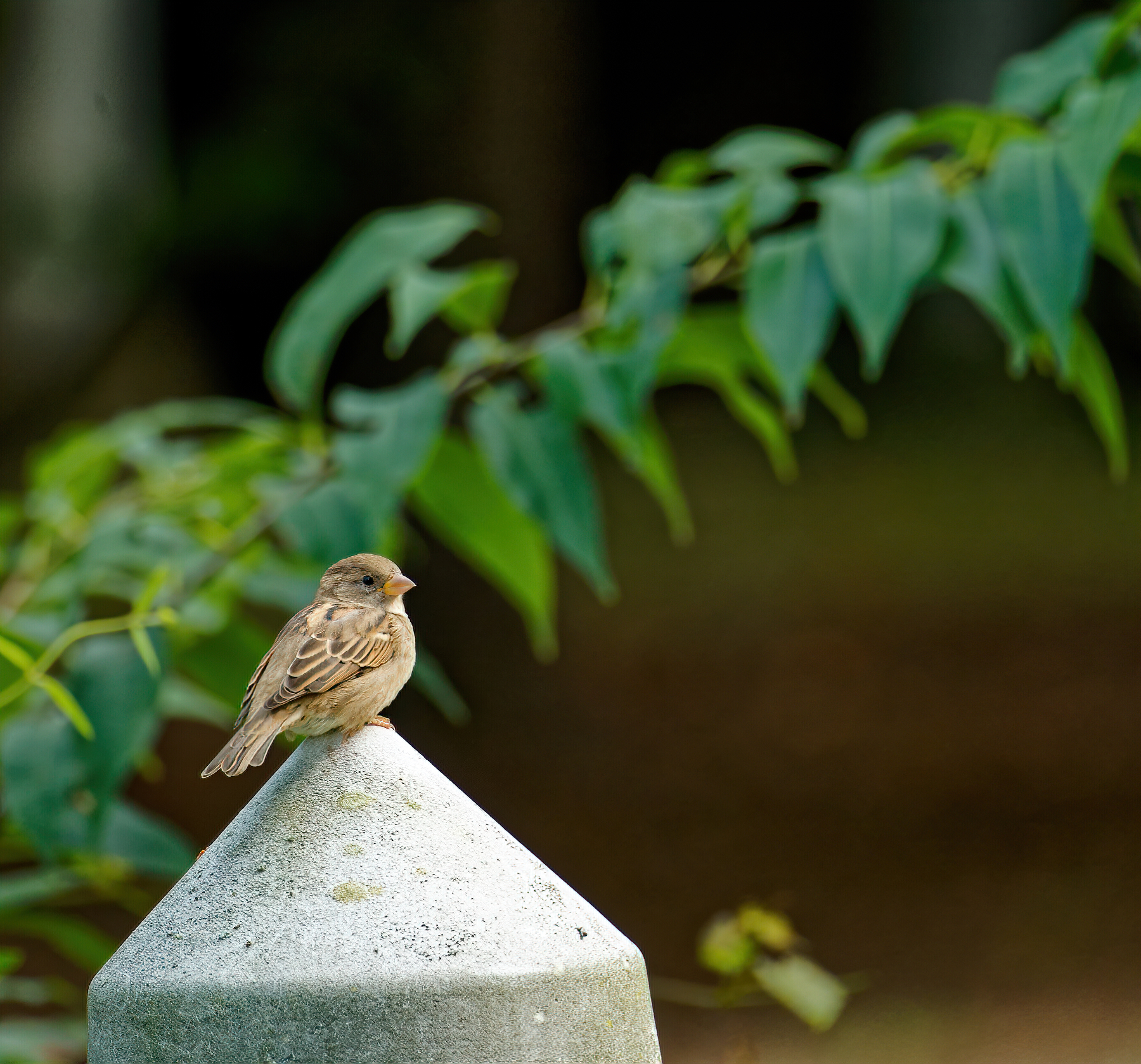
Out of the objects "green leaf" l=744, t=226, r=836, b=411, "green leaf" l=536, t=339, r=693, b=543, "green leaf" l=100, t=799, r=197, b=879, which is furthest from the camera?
"green leaf" l=100, t=799, r=197, b=879

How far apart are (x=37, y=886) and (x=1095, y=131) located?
207 cm

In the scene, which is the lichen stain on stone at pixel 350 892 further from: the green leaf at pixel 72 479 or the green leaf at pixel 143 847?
the green leaf at pixel 72 479

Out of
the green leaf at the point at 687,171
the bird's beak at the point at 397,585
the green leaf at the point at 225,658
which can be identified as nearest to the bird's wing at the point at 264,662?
the bird's beak at the point at 397,585

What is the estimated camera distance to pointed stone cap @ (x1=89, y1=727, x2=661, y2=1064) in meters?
1.21

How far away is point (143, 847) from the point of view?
2.41 metres

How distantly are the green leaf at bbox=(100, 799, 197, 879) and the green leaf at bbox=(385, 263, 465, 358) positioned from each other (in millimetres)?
958

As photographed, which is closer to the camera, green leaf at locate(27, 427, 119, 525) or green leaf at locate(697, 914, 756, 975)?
green leaf at locate(27, 427, 119, 525)

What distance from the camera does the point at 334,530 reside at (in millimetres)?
2164

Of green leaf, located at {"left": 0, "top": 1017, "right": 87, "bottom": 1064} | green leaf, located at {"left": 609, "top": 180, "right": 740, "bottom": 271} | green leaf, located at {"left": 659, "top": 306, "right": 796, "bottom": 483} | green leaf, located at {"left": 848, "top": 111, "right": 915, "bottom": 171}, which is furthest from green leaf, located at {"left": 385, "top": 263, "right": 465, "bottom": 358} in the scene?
green leaf, located at {"left": 0, "top": 1017, "right": 87, "bottom": 1064}

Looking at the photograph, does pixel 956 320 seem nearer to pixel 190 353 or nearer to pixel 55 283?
pixel 190 353

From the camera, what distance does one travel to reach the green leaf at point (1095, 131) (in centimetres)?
193

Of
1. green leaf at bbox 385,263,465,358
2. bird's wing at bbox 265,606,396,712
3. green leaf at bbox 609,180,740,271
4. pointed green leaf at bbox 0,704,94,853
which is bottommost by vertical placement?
pointed green leaf at bbox 0,704,94,853

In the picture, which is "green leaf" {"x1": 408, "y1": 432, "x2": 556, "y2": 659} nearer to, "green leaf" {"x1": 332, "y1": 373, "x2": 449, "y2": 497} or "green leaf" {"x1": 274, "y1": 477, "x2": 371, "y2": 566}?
"green leaf" {"x1": 332, "y1": 373, "x2": 449, "y2": 497}

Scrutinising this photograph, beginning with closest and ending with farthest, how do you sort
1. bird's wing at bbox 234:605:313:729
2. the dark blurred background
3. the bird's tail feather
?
the bird's tail feather → bird's wing at bbox 234:605:313:729 → the dark blurred background
